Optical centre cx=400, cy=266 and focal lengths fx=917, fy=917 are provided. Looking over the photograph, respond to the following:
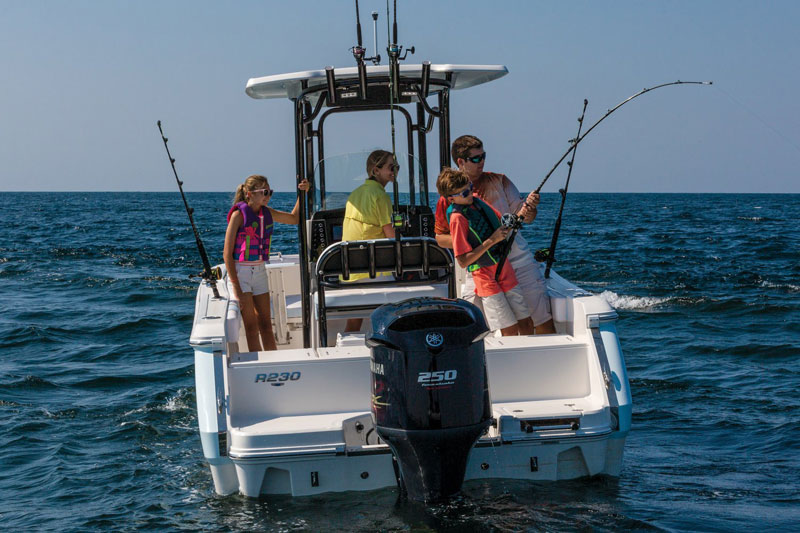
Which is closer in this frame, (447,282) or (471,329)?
(471,329)

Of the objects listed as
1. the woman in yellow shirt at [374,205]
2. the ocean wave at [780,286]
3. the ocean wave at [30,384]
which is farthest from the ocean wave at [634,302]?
the woman in yellow shirt at [374,205]

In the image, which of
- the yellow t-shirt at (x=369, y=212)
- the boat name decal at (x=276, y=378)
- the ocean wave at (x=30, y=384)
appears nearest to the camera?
the boat name decal at (x=276, y=378)

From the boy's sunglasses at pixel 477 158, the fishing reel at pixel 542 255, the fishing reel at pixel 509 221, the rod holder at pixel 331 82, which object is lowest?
the fishing reel at pixel 542 255

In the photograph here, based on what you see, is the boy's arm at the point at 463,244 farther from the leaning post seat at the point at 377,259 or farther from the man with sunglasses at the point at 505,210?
the leaning post seat at the point at 377,259

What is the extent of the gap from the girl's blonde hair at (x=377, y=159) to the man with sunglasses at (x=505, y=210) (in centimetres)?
57

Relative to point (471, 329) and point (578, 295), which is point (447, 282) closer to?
point (578, 295)

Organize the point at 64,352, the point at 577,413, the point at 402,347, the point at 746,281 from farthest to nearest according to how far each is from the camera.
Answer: the point at 746,281 < the point at 64,352 < the point at 577,413 < the point at 402,347

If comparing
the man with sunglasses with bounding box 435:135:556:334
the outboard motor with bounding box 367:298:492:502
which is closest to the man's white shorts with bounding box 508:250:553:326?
the man with sunglasses with bounding box 435:135:556:334

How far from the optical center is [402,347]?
3.99 meters

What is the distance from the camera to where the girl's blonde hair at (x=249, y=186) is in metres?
5.98

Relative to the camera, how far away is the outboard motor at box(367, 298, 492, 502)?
3.96m

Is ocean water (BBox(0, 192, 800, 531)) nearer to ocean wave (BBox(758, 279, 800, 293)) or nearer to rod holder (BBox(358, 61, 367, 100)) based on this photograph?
ocean wave (BBox(758, 279, 800, 293))

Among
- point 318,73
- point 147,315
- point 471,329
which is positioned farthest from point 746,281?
point 471,329

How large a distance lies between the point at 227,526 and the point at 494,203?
2.32m
